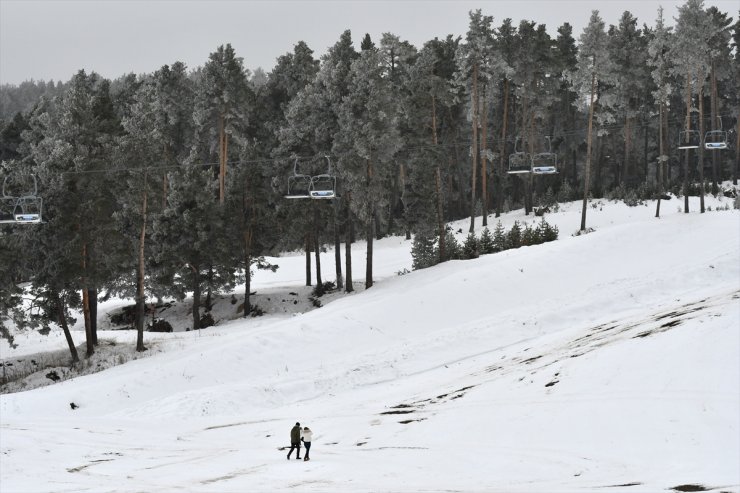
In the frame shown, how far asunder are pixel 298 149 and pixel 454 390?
969 inches

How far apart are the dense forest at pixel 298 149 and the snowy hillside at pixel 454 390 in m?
4.89

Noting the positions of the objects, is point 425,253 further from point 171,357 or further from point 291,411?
point 291,411

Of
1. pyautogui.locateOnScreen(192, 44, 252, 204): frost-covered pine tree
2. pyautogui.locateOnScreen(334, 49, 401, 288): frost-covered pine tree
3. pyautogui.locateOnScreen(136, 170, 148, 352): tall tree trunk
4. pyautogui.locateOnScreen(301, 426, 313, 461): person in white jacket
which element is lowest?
pyautogui.locateOnScreen(301, 426, 313, 461): person in white jacket

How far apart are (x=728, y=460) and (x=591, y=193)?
51698 millimetres

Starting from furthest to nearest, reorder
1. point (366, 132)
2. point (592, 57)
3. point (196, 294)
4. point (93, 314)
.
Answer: point (592, 57) → point (196, 294) → point (366, 132) → point (93, 314)

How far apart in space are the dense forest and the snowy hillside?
192 inches

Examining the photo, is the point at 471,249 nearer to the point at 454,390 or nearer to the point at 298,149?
the point at 298,149

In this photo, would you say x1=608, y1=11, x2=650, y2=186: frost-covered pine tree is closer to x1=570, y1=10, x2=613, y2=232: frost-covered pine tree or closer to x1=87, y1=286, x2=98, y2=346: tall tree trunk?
x1=570, y1=10, x2=613, y2=232: frost-covered pine tree

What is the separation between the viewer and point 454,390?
2319 centimetres

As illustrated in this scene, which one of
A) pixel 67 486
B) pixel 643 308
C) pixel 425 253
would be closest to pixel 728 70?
pixel 425 253

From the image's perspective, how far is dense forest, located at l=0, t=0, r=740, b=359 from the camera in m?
34.8

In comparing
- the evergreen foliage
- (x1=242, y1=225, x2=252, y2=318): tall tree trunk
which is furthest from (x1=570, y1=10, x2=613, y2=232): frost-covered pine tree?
(x1=242, y1=225, x2=252, y2=318): tall tree trunk

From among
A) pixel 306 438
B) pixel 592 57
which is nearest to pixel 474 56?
pixel 592 57

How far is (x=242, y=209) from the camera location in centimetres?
4516
